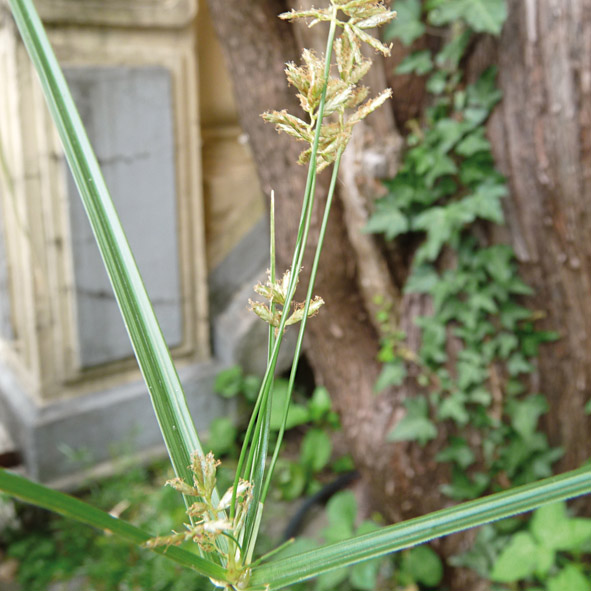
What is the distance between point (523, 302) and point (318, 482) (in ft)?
3.44

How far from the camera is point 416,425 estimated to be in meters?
1.43

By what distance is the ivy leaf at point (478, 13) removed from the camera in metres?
1.12

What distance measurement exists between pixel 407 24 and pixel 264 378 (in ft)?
3.56

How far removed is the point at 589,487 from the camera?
28 cm

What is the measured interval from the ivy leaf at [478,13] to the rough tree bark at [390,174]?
0.07 metres

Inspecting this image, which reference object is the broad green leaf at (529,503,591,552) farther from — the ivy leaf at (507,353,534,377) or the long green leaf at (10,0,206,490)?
the long green leaf at (10,0,206,490)

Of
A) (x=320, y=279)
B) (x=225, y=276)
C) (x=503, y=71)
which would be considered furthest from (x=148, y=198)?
(x=503, y=71)

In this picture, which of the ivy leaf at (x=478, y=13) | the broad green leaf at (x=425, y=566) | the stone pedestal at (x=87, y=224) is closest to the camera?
the ivy leaf at (x=478, y=13)

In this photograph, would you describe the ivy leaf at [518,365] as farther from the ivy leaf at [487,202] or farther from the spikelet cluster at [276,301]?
the spikelet cluster at [276,301]

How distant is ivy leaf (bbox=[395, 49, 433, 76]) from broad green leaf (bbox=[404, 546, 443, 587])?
3.37 ft

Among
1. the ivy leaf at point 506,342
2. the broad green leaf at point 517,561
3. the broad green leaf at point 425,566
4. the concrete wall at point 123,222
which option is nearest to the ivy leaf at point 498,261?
the ivy leaf at point 506,342

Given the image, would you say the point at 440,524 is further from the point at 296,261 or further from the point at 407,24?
the point at 407,24

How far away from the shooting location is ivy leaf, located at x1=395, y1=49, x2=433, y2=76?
1.26 m

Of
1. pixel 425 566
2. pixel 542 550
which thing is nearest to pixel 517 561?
pixel 542 550
